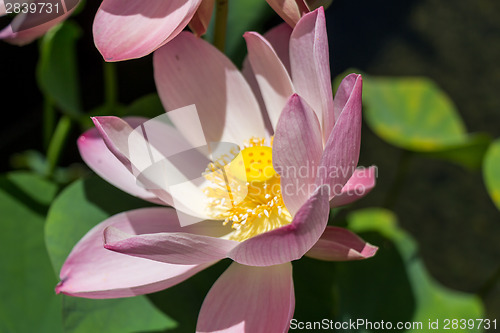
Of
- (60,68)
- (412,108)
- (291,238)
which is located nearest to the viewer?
(291,238)

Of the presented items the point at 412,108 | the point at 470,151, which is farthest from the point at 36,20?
the point at 412,108

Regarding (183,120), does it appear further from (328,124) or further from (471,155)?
(471,155)

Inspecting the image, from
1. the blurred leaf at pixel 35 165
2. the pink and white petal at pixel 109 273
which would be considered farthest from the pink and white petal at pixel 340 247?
the blurred leaf at pixel 35 165

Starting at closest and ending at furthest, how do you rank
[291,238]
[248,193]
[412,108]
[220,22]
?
[291,238] < [220,22] < [248,193] < [412,108]

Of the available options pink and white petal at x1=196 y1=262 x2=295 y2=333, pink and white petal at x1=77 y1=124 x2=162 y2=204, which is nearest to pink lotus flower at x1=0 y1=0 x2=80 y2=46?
pink and white petal at x1=77 y1=124 x2=162 y2=204

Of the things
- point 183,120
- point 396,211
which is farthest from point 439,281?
point 183,120

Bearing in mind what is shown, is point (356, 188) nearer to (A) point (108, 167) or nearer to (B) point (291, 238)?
(B) point (291, 238)

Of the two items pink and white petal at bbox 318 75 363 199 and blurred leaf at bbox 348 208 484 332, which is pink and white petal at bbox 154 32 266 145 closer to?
pink and white petal at bbox 318 75 363 199
